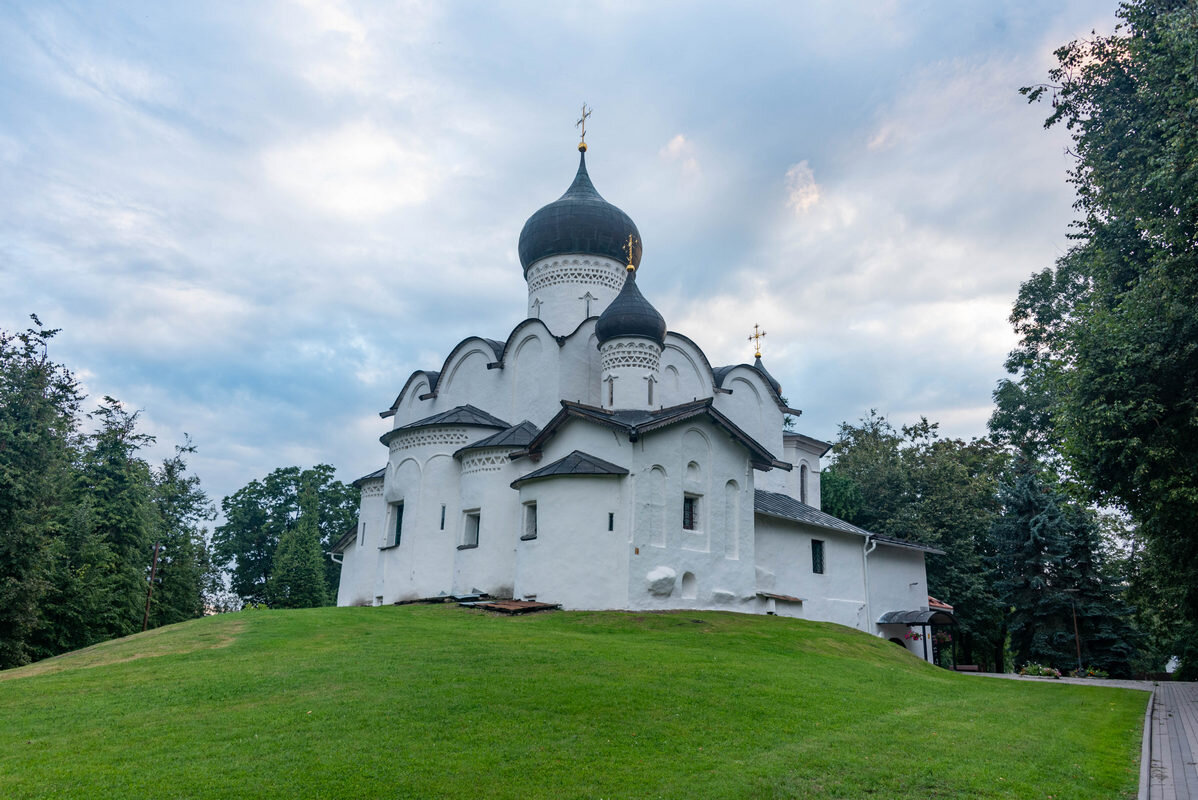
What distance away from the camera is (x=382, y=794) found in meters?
7.44

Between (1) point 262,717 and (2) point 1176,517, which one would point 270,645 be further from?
(2) point 1176,517

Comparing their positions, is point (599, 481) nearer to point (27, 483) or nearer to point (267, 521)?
point (27, 483)

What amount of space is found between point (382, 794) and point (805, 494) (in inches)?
1053

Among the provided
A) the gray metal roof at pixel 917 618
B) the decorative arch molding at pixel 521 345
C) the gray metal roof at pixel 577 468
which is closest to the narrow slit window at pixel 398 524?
the gray metal roof at pixel 577 468

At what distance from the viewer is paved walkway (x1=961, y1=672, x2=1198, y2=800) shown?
329 inches

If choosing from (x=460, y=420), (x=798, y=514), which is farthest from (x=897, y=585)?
(x=460, y=420)

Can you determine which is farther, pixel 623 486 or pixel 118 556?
pixel 118 556

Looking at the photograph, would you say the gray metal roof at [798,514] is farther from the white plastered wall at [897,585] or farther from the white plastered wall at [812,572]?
the white plastered wall at [897,585]

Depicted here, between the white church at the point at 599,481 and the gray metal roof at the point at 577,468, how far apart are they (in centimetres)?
5

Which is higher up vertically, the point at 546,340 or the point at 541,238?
the point at 541,238

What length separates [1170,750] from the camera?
34.1ft

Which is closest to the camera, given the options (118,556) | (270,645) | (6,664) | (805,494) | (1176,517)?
(1176,517)

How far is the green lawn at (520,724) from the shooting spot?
7934 millimetres

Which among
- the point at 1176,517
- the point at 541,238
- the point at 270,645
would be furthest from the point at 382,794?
the point at 541,238
